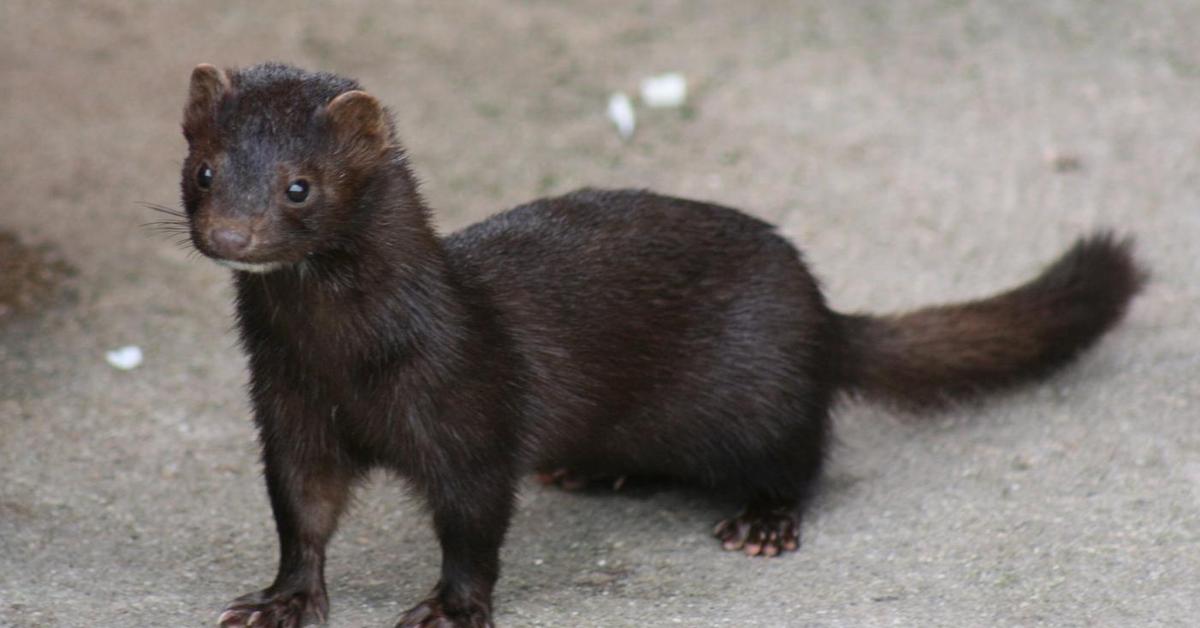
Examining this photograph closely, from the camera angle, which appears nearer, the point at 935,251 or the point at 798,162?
the point at 935,251

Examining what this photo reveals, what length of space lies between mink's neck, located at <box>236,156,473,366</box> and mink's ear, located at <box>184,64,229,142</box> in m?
0.36

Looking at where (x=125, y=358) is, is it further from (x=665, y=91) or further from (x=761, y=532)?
(x=665, y=91)

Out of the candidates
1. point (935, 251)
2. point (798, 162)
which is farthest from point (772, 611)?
point (798, 162)

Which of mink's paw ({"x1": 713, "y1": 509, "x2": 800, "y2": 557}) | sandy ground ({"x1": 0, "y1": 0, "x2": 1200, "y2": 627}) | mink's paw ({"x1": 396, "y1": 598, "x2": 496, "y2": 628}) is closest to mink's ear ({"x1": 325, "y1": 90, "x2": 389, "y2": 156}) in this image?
sandy ground ({"x1": 0, "y1": 0, "x2": 1200, "y2": 627})

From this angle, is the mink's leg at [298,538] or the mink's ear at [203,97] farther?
the mink's leg at [298,538]

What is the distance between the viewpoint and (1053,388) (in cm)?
557

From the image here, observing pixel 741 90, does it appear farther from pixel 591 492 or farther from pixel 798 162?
pixel 591 492

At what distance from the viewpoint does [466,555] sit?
420cm

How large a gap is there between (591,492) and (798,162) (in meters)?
2.52

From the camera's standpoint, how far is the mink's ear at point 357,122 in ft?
12.5

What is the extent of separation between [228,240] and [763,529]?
6.19 feet

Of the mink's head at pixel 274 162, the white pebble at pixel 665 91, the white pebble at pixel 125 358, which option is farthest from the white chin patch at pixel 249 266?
the white pebble at pixel 665 91

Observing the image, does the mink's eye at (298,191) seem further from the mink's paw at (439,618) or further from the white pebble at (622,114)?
the white pebble at (622,114)

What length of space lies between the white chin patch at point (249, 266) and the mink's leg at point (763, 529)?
168cm
